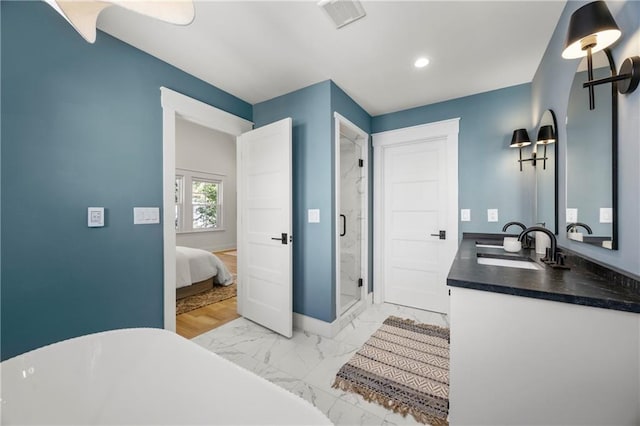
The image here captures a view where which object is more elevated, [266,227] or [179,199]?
[179,199]

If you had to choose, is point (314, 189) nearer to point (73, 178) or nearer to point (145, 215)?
point (145, 215)

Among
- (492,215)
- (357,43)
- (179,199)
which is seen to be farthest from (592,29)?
(179,199)

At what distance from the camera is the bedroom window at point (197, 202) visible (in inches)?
221

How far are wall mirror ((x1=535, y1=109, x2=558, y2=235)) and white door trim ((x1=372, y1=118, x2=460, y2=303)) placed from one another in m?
0.74

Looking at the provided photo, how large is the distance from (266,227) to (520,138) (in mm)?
2555

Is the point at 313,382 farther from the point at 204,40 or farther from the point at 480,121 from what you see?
the point at 480,121

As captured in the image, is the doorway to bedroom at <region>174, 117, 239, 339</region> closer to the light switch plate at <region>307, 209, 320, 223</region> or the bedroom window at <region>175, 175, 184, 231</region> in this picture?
the bedroom window at <region>175, 175, 184, 231</region>

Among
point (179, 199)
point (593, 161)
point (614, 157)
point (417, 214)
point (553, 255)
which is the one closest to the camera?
point (614, 157)

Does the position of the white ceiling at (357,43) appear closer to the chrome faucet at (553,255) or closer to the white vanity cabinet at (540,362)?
the chrome faucet at (553,255)

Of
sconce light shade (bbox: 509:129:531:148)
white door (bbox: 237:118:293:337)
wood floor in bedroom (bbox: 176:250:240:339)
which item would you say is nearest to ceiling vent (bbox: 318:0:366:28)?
white door (bbox: 237:118:293:337)

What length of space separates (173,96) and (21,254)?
1.46m

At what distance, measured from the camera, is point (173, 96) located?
2041 millimetres

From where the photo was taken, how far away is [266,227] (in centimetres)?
251

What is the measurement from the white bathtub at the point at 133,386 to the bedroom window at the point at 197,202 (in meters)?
5.18
